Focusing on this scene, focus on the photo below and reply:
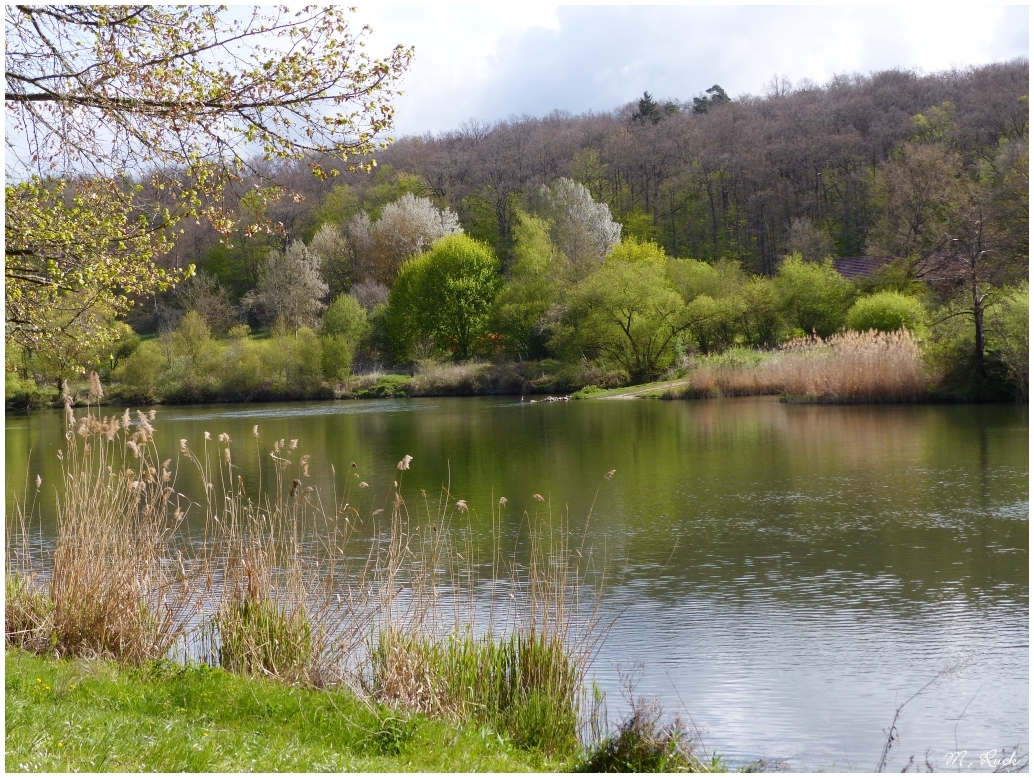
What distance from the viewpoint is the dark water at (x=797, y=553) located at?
6723 mm

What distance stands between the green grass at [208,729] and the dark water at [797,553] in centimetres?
183

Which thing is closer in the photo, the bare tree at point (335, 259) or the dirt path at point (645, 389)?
the dirt path at point (645, 389)

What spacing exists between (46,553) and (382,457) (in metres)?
10.7

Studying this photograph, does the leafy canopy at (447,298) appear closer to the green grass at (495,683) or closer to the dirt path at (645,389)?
the dirt path at (645,389)

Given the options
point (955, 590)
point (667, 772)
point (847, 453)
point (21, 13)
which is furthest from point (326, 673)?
point (847, 453)

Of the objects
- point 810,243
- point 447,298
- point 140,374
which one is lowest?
point 140,374

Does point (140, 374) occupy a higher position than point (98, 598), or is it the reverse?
point (140, 374)

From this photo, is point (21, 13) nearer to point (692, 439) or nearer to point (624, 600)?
point (624, 600)

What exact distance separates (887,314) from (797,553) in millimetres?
28775

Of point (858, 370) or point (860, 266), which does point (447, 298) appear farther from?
point (858, 370)

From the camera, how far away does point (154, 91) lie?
282 inches

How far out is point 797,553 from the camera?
11586 mm

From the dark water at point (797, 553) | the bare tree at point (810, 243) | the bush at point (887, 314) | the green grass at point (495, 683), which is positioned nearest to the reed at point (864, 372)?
the dark water at point (797, 553)

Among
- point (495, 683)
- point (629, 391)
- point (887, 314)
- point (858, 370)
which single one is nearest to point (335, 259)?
point (629, 391)
